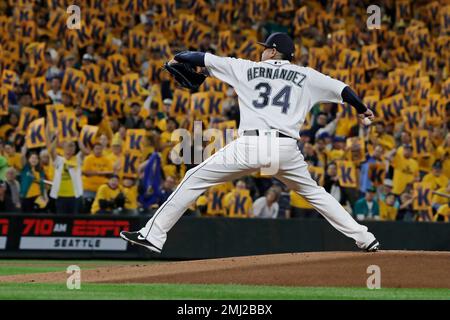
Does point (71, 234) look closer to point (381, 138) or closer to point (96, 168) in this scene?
point (96, 168)

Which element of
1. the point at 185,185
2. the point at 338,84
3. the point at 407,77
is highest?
the point at 407,77

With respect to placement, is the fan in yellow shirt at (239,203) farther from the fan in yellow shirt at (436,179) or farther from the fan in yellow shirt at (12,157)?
the fan in yellow shirt at (12,157)

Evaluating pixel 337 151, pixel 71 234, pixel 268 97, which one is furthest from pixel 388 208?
pixel 268 97

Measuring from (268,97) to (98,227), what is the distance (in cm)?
865

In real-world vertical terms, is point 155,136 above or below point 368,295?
above

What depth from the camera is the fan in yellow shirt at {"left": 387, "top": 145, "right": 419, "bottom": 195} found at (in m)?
21.7

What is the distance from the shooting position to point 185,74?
39.1 feet

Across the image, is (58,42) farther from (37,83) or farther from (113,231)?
(113,231)

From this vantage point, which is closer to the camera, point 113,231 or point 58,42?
point 113,231

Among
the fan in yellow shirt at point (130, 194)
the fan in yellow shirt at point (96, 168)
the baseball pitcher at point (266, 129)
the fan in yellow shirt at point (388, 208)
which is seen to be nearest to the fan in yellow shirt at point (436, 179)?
the fan in yellow shirt at point (388, 208)

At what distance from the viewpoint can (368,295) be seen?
34.3 ft

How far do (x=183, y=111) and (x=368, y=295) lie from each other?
12.2m

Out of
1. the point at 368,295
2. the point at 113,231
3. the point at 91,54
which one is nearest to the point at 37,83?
the point at 91,54

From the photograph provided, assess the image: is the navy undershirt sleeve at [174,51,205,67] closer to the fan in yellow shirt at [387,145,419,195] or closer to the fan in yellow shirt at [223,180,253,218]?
the fan in yellow shirt at [223,180,253,218]
